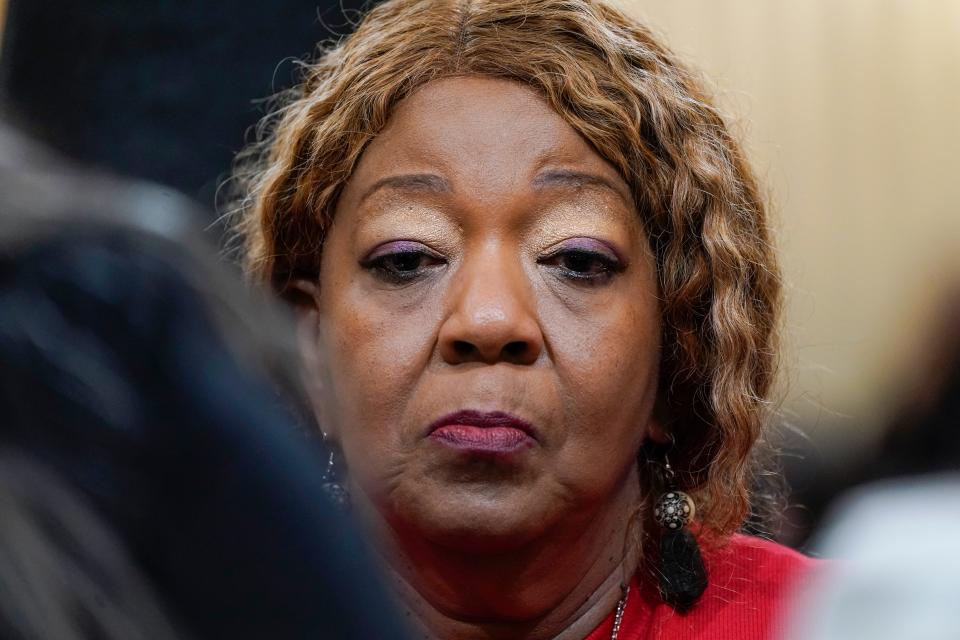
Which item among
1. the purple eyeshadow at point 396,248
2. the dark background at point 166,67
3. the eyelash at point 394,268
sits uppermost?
the dark background at point 166,67

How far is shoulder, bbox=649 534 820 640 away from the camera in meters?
2.10

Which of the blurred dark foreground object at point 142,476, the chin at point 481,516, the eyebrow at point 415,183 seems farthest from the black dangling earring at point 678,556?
the blurred dark foreground object at point 142,476

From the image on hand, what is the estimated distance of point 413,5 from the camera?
88.2 inches

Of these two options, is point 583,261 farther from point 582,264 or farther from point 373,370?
point 373,370

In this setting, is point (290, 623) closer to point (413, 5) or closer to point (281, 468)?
point (281, 468)

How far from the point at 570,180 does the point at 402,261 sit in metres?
0.28

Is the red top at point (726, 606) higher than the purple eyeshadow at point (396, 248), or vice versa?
the purple eyeshadow at point (396, 248)

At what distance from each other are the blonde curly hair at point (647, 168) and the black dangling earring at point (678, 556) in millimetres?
68

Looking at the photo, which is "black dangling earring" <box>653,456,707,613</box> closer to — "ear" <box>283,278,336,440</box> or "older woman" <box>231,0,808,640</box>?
"older woman" <box>231,0,808,640</box>

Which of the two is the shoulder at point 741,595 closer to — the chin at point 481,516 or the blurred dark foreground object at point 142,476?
the chin at point 481,516

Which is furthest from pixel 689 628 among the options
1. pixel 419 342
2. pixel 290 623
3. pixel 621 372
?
pixel 290 623

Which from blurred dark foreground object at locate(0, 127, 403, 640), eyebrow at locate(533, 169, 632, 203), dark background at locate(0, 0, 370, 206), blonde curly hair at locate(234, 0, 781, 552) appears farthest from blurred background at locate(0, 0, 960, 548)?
blurred dark foreground object at locate(0, 127, 403, 640)

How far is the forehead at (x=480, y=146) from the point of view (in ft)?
6.39

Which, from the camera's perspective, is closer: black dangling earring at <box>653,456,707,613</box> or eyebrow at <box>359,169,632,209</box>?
eyebrow at <box>359,169,632,209</box>
